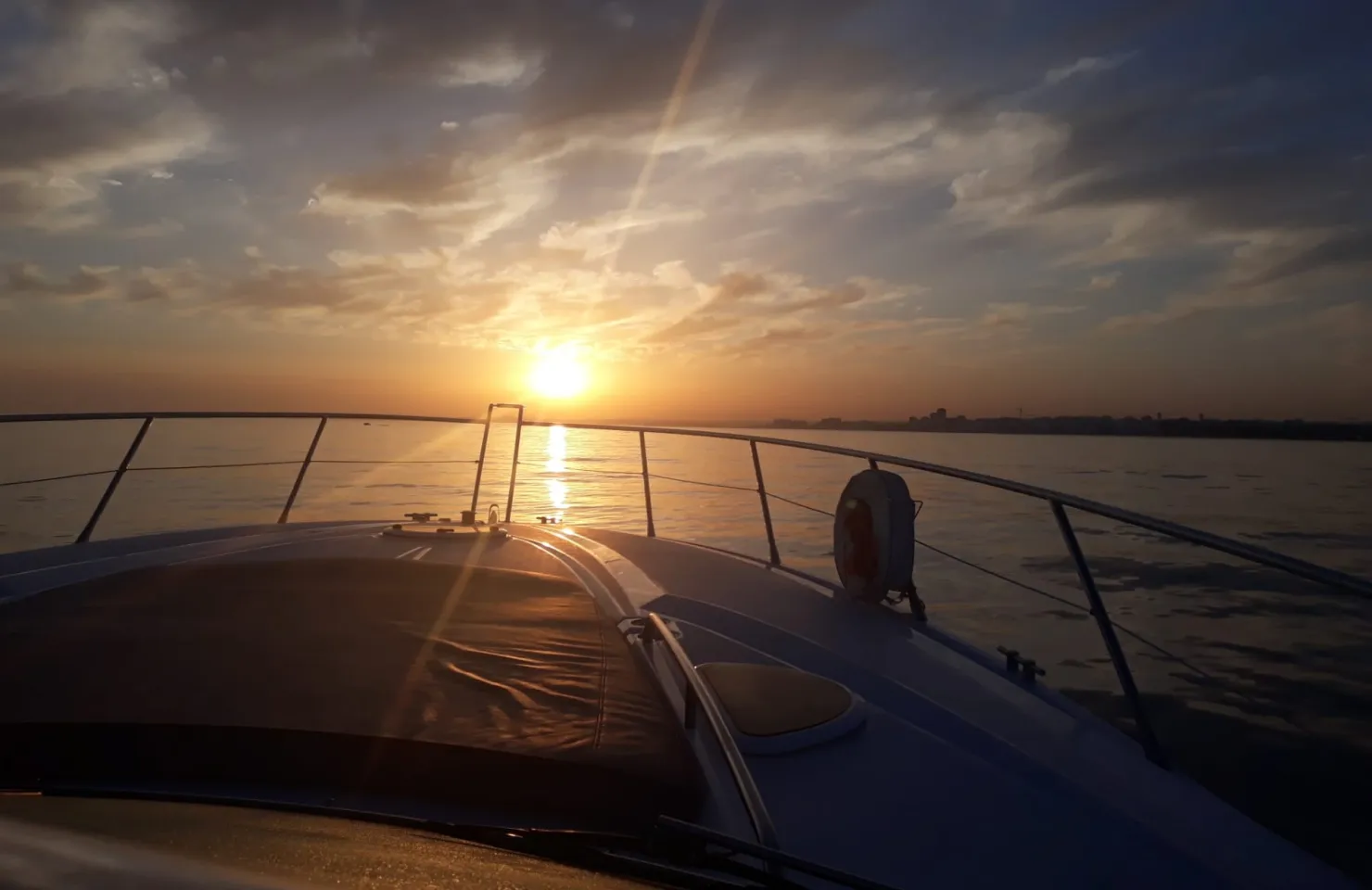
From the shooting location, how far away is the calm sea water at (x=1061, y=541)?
551cm

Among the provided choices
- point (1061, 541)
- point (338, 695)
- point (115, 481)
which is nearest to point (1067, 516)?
point (338, 695)

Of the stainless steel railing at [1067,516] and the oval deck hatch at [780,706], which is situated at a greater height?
the stainless steel railing at [1067,516]

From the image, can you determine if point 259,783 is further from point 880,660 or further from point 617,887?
point 880,660

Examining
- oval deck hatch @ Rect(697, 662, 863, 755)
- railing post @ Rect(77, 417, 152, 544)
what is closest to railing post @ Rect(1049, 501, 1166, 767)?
oval deck hatch @ Rect(697, 662, 863, 755)

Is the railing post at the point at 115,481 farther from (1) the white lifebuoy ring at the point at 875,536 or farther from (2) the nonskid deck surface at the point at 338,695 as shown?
(1) the white lifebuoy ring at the point at 875,536

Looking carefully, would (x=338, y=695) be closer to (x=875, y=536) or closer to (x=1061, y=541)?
(x=875, y=536)

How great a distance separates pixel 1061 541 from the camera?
40.0ft

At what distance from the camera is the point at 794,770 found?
2119 mm

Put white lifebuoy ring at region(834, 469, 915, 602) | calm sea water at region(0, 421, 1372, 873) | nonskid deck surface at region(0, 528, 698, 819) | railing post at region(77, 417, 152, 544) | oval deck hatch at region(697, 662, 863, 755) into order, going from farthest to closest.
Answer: calm sea water at region(0, 421, 1372, 873) < railing post at region(77, 417, 152, 544) < white lifebuoy ring at region(834, 469, 915, 602) < oval deck hatch at region(697, 662, 863, 755) < nonskid deck surface at region(0, 528, 698, 819)

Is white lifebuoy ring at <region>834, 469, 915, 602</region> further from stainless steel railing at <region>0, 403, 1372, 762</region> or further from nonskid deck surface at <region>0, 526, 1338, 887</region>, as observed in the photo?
nonskid deck surface at <region>0, 526, 1338, 887</region>

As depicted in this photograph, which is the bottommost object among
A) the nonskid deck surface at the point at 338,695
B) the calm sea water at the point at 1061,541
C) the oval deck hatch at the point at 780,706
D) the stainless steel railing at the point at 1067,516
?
the calm sea water at the point at 1061,541

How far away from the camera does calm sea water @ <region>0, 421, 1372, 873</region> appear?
5.51 m

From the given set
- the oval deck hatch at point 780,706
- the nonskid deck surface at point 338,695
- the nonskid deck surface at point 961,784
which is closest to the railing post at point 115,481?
the nonskid deck surface at point 961,784

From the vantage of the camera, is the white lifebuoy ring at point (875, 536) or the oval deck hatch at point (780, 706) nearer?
the oval deck hatch at point (780, 706)
